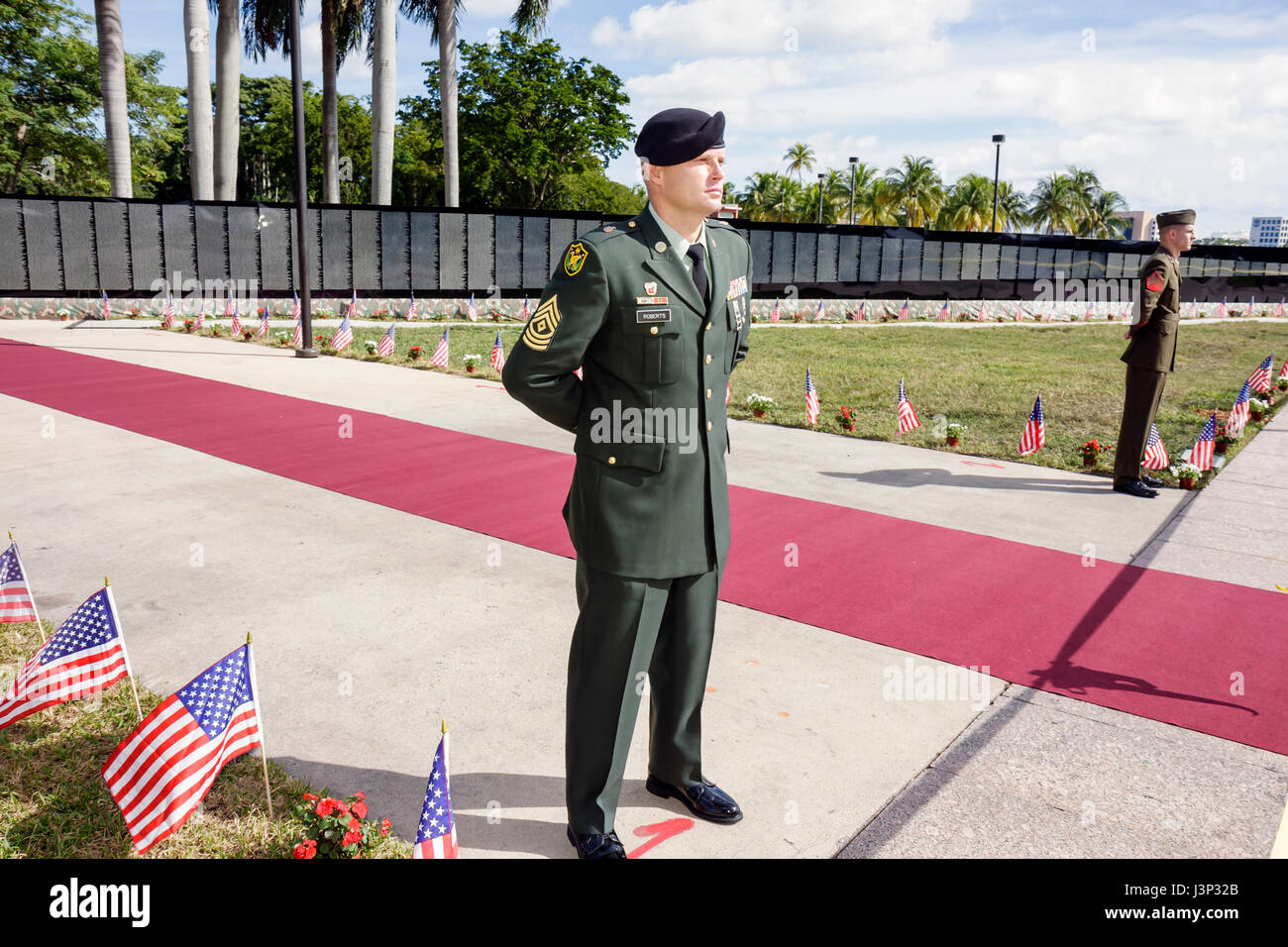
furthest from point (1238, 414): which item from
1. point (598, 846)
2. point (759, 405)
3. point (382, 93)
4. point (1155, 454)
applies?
point (382, 93)

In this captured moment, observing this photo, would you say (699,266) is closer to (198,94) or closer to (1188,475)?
(1188,475)

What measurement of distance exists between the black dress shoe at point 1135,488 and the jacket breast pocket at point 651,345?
7.39 m

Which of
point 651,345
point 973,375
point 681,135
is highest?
point 681,135

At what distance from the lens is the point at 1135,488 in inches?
361

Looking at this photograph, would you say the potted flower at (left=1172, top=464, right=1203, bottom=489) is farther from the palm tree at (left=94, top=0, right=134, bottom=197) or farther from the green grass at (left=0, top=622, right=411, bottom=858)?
the palm tree at (left=94, top=0, right=134, bottom=197)

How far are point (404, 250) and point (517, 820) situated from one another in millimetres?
23110

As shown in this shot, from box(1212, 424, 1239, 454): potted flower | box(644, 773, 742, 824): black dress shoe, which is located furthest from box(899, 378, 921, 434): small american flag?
box(644, 773, 742, 824): black dress shoe

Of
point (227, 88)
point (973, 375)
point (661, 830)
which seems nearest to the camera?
point (661, 830)

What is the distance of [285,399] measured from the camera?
1262 cm

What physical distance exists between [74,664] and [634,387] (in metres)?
2.67

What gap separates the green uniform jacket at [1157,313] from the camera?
861 centimetres

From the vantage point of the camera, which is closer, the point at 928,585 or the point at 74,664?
the point at 74,664

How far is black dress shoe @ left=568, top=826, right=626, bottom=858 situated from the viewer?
335 centimetres

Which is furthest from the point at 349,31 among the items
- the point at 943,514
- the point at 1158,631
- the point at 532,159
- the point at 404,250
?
the point at 1158,631
